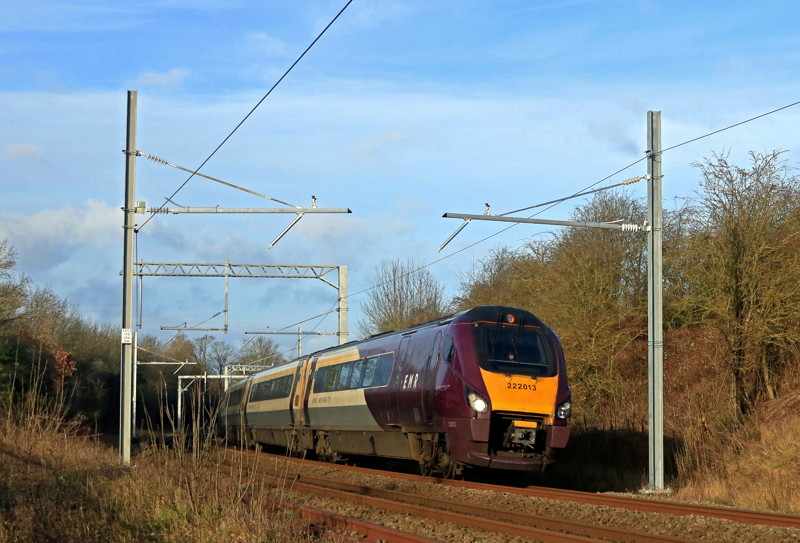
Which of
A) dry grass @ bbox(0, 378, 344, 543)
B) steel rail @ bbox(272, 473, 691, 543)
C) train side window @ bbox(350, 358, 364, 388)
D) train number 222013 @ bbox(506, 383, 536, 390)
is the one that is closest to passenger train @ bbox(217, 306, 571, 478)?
train number 222013 @ bbox(506, 383, 536, 390)

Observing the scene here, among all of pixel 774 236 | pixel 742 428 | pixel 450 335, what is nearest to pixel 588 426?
pixel 742 428

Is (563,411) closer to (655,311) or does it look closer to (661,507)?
(655,311)

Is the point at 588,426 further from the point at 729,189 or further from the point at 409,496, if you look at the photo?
the point at 409,496

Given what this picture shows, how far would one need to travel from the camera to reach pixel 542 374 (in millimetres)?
14773

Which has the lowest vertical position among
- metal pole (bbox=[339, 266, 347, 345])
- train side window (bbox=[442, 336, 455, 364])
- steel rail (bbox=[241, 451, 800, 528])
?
steel rail (bbox=[241, 451, 800, 528])

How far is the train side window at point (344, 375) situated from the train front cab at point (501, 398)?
5538 mm

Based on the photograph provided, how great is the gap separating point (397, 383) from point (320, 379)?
19.4 feet

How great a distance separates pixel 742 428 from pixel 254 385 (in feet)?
62.5

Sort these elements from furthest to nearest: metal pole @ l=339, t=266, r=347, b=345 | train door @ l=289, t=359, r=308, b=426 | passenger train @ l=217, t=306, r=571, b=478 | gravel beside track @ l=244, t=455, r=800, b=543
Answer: metal pole @ l=339, t=266, r=347, b=345 < train door @ l=289, t=359, r=308, b=426 < passenger train @ l=217, t=306, r=571, b=478 < gravel beside track @ l=244, t=455, r=800, b=543

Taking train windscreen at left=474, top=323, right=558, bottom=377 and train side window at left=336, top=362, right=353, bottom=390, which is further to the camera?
train side window at left=336, top=362, right=353, bottom=390

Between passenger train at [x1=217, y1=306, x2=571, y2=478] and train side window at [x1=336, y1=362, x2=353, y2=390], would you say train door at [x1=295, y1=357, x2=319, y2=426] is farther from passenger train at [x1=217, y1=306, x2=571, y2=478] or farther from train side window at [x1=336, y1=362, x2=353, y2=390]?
passenger train at [x1=217, y1=306, x2=571, y2=478]

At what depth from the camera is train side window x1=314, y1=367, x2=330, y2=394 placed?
22.0 metres

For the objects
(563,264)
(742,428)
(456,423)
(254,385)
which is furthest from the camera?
(254,385)

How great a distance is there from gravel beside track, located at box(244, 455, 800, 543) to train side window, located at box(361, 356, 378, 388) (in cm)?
376
